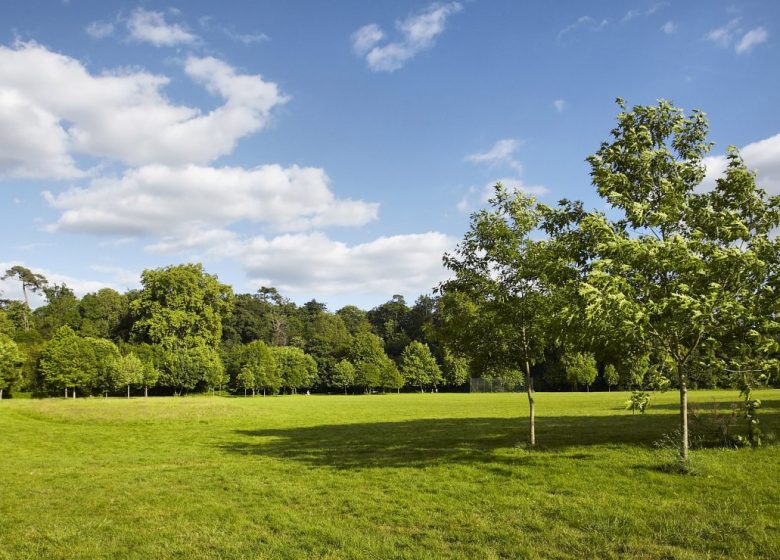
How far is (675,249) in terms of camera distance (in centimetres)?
1191

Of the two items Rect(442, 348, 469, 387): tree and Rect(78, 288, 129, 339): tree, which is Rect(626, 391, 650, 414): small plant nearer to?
Rect(442, 348, 469, 387): tree

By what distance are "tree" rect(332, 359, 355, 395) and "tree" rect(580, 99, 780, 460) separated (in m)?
93.7

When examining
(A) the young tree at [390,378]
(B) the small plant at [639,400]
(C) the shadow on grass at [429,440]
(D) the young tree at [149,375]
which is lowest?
(A) the young tree at [390,378]

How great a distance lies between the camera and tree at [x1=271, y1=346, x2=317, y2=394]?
10175 cm

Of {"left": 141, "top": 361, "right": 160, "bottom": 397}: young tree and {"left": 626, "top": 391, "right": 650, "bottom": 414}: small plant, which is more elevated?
{"left": 626, "top": 391, "right": 650, "bottom": 414}: small plant

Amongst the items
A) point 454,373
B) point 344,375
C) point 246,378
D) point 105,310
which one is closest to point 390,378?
point 344,375

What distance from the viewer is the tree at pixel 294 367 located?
4006 inches

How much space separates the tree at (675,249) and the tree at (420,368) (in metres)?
95.4

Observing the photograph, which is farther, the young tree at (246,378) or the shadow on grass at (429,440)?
the young tree at (246,378)

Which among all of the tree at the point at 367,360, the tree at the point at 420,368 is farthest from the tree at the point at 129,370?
the tree at the point at 420,368

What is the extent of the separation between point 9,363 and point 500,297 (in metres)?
72.1

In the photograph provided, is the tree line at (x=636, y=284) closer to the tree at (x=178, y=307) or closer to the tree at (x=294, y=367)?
the tree at (x=178, y=307)

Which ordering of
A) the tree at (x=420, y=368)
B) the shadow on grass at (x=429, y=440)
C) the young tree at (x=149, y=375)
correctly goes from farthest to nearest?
the tree at (x=420, y=368) → the young tree at (x=149, y=375) → the shadow on grass at (x=429, y=440)

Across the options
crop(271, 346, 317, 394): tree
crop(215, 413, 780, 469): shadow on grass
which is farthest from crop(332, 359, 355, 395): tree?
crop(215, 413, 780, 469): shadow on grass
